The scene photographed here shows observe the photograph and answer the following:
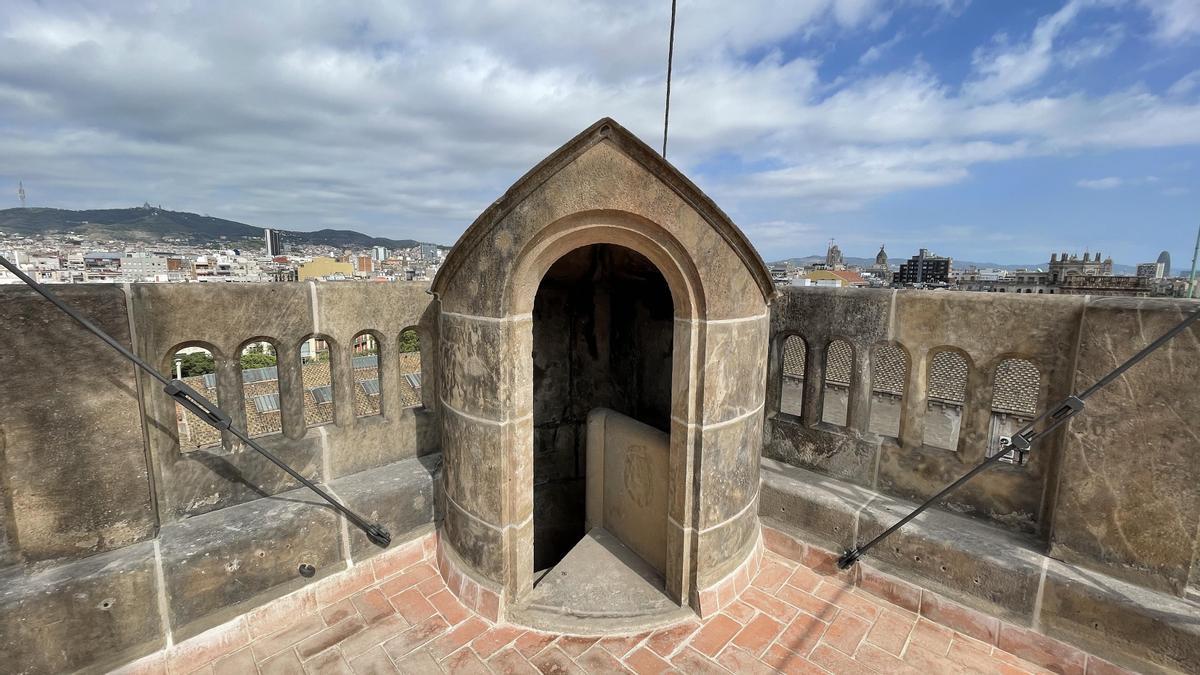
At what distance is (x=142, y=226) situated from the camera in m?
136

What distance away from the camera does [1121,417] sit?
3225 millimetres

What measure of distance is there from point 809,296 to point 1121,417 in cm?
215

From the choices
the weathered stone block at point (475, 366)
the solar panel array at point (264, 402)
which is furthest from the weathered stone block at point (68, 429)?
the solar panel array at point (264, 402)

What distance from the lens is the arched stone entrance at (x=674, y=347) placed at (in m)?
3.31

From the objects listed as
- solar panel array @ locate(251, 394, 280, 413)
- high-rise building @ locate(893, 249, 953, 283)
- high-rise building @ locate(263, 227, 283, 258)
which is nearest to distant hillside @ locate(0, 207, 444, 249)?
high-rise building @ locate(263, 227, 283, 258)

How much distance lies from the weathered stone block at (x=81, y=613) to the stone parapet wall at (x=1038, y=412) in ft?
16.3

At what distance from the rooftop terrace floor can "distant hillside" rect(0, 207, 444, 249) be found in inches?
6300

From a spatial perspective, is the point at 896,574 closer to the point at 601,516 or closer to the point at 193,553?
the point at 601,516

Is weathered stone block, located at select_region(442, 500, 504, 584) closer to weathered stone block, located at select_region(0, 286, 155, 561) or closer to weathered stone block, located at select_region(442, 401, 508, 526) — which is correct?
weathered stone block, located at select_region(442, 401, 508, 526)

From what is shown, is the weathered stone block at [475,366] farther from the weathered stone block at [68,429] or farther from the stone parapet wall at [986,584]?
the stone parapet wall at [986,584]

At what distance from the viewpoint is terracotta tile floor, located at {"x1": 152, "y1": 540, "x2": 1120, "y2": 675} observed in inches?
133

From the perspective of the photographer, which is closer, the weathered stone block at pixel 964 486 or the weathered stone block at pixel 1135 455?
the weathered stone block at pixel 1135 455

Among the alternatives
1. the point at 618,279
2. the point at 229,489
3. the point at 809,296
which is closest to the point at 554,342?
the point at 618,279

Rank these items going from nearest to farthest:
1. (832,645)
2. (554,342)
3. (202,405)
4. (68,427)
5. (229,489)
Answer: (68,427) < (202,405) < (832,645) < (229,489) < (554,342)
